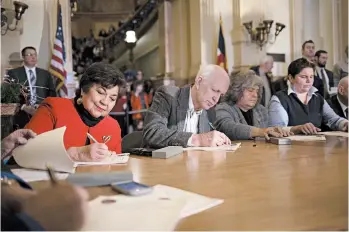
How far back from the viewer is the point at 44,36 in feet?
7.09

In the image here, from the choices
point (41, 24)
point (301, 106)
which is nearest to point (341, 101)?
point (301, 106)

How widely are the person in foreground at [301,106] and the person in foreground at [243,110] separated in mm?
67

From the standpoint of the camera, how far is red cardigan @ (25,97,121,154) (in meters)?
1.04

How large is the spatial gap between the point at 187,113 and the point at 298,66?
1.29ft

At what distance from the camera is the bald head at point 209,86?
4.12 feet

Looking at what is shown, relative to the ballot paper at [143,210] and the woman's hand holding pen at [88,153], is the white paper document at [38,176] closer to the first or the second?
the ballot paper at [143,210]

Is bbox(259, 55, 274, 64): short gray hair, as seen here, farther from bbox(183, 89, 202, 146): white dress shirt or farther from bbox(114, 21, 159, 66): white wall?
bbox(114, 21, 159, 66): white wall

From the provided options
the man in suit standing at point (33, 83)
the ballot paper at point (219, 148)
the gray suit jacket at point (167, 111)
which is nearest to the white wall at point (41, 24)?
the man in suit standing at point (33, 83)

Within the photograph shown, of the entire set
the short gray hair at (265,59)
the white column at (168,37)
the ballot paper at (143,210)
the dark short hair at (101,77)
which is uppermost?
the white column at (168,37)

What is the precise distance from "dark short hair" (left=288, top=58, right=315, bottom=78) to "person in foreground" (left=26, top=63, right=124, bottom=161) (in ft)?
1.59

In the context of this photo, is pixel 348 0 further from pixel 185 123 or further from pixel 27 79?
pixel 27 79

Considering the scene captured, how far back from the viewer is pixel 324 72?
1.04 m

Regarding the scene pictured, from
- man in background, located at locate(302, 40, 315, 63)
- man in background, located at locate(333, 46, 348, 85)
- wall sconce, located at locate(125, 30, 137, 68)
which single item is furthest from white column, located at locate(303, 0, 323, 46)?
wall sconce, located at locate(125, 30, 137, 68)

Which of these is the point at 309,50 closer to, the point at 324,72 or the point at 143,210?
the point at 324,72
